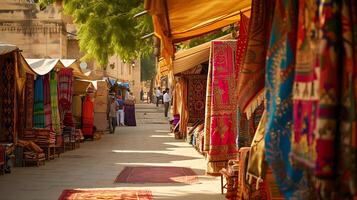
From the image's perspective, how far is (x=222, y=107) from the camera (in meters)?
9.35

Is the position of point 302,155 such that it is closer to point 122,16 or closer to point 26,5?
point 122,16

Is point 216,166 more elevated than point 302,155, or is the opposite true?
point 302,155

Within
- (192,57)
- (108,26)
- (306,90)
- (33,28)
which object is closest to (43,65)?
(108,26)

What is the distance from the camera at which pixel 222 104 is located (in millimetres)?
9352

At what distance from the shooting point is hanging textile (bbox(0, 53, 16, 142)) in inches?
437

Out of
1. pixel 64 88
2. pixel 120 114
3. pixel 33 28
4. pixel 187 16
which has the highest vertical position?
pixel 33 28

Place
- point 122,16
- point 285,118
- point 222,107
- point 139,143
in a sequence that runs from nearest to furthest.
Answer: point 285,118 < point 222,107 < point 122,16 < point 139,143

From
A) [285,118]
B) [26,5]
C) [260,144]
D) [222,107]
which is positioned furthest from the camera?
[26,5]

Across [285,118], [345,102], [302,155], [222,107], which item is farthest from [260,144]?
[222,107]

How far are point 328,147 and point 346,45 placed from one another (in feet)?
1.24

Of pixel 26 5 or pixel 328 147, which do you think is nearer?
pixel 328 147

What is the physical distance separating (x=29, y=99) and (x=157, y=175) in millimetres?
3999

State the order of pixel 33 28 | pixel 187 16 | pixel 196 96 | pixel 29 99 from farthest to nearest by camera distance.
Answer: pixel 33 28
pixel 196 96
pixel 29 99
pixel 187 16

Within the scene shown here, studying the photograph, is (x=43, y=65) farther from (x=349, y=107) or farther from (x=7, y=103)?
(x=349, y=107)
